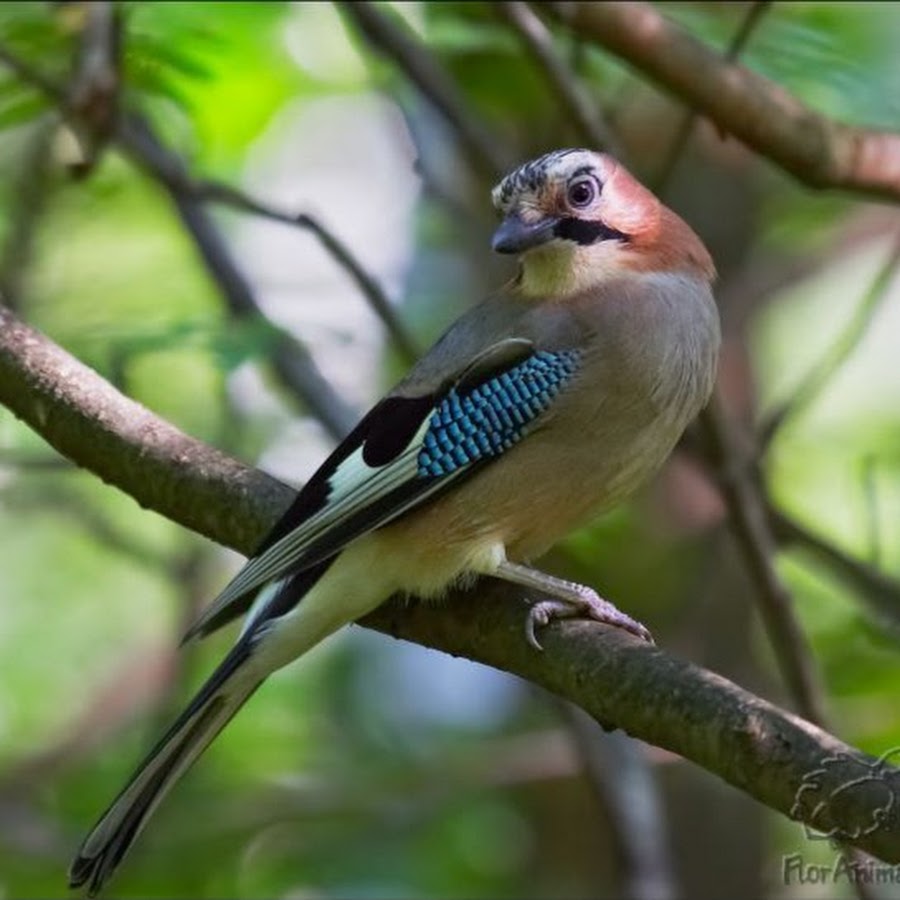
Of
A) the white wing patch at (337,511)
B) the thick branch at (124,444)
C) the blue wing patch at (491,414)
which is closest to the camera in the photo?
the white wing patch at (337,511)

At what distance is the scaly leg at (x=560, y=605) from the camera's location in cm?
461

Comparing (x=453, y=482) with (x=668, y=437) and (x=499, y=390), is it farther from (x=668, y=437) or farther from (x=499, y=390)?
(x=668, y=437)

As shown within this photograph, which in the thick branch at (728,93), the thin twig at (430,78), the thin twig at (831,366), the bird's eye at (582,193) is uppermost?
the thick branch at (728,93)

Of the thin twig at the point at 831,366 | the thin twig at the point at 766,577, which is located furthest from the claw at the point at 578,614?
the thin twig at the point at 831,366

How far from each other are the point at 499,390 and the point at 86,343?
172 cm

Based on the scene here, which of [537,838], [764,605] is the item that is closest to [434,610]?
[764,605]

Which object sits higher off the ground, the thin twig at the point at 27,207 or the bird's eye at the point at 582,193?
the bird's eye at the point at 582,193

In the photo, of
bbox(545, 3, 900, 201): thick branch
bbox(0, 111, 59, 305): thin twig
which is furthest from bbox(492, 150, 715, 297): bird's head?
bbox(0, 111, 59, 305): thin twig

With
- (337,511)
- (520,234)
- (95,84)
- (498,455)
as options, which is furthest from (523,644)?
(95,84)

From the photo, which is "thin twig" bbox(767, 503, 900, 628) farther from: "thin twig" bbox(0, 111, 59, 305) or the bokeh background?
"thin twig" bbox(0, 111, 59, 305)

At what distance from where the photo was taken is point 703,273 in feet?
19.7

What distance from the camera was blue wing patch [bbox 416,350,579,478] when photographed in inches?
209

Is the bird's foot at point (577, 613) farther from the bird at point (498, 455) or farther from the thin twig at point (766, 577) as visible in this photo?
the thin twig at point (766, 577)

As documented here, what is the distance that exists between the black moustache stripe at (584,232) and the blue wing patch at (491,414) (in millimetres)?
431
